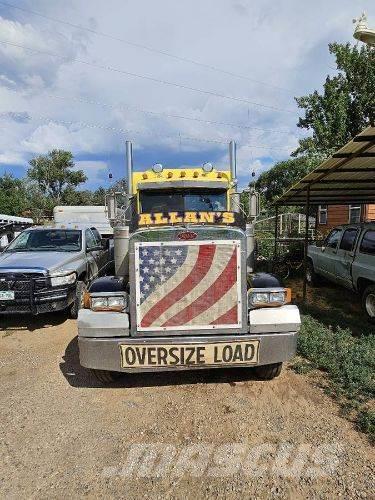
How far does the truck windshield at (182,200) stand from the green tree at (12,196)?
37075mm

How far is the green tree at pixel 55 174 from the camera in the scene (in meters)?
48.5

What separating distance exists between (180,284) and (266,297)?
95cm

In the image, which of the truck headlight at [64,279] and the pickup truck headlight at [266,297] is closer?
the pickup truck headlight at [266,297]

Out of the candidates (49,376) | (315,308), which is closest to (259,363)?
(49,376)

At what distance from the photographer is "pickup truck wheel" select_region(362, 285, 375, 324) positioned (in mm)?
6551

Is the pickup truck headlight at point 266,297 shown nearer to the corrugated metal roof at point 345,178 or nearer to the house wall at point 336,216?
the corrugated metal roof at point 345,178

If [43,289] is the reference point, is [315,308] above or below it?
below

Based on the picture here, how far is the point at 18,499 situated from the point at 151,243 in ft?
7.53

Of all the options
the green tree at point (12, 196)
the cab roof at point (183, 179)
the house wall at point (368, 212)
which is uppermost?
the green tree at point (12, 196)

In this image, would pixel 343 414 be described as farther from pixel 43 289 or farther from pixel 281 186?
pixel 281 186

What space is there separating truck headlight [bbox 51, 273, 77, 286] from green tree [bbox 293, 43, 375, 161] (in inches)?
556

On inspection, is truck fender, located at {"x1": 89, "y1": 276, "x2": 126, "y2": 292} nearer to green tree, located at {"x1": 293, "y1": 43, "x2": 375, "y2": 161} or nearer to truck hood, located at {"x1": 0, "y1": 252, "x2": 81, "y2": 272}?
truck hood, located at {"x1": 0, "y1": 252, "x2": 81, "y2": 272}

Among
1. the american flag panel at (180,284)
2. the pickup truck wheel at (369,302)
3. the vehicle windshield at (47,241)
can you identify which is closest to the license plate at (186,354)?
the american flag panel at (180,284)

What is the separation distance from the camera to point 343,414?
11.5ft
